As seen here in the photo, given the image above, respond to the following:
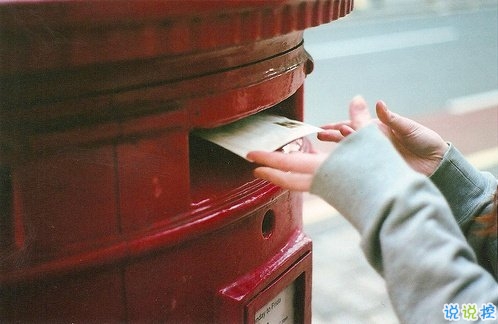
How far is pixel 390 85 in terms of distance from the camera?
276 inches

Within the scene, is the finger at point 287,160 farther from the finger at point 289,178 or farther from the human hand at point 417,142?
the human hand at point 417,142

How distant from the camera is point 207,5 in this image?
93cm

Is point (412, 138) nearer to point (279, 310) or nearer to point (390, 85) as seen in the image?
point (279, 310)

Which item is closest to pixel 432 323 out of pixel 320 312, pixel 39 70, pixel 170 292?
pixel 170 292

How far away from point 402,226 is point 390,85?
6316 millimetres

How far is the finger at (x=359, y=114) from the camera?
106 cm

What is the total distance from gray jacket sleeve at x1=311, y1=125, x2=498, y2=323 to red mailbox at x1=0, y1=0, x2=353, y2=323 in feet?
0.82

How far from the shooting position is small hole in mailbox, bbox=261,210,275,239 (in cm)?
130

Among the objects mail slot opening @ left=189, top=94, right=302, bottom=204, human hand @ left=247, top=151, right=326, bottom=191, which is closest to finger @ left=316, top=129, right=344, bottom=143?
mail slot opening @ left=189, top=94, right=302, bottom=204

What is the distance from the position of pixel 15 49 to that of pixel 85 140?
0.17 meters

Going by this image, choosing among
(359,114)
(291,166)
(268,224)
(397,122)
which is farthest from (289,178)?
(397,122)

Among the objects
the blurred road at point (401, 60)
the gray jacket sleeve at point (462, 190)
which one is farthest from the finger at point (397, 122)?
the blurred road at point (401, 60)

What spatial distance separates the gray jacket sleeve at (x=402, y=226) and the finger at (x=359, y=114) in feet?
0.23

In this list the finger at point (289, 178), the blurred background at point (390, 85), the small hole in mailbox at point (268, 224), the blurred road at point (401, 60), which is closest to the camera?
the finger at point (289, 178)
